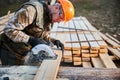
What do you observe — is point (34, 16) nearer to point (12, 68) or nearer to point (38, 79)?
point (12, 68)

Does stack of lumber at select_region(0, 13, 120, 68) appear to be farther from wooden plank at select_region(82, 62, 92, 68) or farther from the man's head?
the man's head

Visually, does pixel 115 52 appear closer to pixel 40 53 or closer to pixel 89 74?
pixel 40 53

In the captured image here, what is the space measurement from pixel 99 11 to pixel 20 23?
40.4ft

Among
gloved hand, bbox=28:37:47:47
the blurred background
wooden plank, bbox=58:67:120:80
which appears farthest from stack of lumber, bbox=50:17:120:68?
the blurred background

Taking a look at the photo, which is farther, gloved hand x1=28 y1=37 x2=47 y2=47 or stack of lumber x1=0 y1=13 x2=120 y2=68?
stack of lumber x1=0 y1=13 x2=120 y2=68

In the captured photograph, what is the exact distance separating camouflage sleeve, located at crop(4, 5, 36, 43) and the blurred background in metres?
6.54

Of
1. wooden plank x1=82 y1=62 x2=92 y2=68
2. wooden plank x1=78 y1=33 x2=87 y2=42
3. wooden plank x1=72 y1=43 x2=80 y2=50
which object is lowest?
wooden plank x1=82 y1=62 x2=92 y2=68

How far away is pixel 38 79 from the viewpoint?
2.75m

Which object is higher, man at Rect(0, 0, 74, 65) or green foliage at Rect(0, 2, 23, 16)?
man at Rect(0, 0, 74, 65)

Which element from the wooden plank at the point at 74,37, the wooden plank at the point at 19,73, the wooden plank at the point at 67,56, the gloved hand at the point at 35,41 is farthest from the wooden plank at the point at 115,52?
the wooden plank at the point at 19,73

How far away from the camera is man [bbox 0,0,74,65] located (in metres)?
4.08

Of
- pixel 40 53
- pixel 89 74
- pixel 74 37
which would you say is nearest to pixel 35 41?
pixel 40 53

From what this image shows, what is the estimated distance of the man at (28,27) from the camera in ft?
13.4

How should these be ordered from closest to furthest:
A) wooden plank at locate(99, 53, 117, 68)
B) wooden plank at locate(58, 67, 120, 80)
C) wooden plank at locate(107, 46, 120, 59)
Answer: wooden plank at locate(58, 67, 120, 80) → wooden plank at locate(99, 53, 117, 68) → wooden plank at locate(107, 46, 120, 59)
